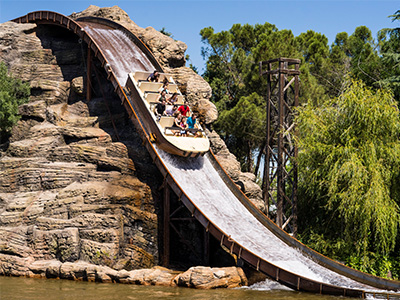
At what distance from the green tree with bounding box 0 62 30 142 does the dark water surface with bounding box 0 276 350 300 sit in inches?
439

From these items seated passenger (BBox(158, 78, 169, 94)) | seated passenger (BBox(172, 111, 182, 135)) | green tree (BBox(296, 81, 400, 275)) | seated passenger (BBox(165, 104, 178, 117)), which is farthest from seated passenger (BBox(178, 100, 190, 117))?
green tree (BBox(296, 81, 400, 275))

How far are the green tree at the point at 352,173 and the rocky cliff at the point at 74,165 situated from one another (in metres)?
3.73

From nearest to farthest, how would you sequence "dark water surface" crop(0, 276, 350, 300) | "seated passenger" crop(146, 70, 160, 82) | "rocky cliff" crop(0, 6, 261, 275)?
1. "dark water surface" crop(0, 276, 350, 300)
2. "rocky cliff" crop(0, 6, 261, 275)
3. "seated passenger" crop(146, 70, 160, 82)

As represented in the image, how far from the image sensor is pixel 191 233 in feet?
84.0

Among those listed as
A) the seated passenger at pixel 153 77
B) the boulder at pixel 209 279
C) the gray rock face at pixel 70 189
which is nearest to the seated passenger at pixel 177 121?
the gray rock face at pixel 70 189

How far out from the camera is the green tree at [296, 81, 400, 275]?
23.2m

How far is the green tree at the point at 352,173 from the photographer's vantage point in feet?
76.2

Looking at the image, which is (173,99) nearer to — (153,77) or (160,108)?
(160,108)

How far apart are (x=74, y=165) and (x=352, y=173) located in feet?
36.4

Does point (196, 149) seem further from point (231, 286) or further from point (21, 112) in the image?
point (21, 112)

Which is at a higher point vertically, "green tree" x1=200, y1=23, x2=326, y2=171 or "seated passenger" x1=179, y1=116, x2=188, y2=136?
"green tree" x1=200, y1=23, x2=326, y2=171

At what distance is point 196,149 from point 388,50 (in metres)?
12.7

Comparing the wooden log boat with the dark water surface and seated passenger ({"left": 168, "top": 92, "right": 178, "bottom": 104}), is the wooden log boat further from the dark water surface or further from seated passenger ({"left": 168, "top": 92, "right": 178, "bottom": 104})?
the dark water surface

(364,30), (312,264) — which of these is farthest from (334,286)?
(364,30)
